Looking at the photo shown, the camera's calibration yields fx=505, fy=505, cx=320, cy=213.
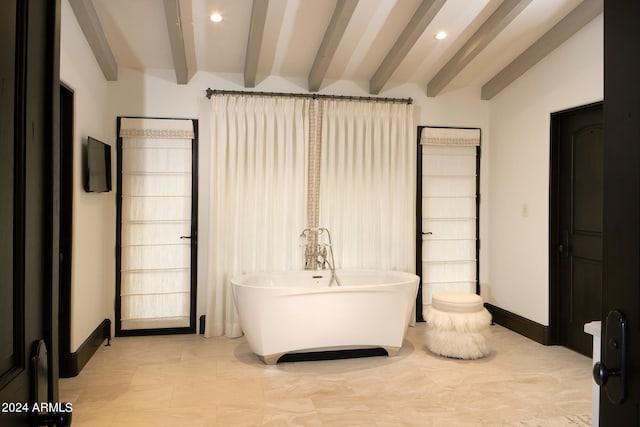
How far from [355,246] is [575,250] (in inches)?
78.8

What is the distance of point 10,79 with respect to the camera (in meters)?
0.74

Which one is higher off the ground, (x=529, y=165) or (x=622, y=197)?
(x=529, y=165)

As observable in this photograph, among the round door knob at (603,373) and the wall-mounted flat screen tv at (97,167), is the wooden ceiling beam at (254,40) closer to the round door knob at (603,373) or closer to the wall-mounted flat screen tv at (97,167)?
the wall-mounted flat screen tv at (97,167)

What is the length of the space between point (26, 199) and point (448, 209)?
500cm

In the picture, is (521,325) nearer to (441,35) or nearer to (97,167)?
(441,35)

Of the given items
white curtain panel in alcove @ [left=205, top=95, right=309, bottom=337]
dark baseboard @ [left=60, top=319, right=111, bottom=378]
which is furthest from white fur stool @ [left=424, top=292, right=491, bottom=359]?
dark baseboard @ [left=60, top=319, right=111, bottom=378]

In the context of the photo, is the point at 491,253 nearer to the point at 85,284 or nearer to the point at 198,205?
the point at 198,205

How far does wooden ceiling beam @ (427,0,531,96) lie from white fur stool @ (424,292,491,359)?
2.14 meters

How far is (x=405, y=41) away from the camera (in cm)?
425

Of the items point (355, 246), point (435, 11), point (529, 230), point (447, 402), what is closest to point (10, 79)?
point (447, 402)

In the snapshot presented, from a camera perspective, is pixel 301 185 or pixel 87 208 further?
pixel 301 185

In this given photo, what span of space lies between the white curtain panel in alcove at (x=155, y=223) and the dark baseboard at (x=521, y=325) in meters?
3.20

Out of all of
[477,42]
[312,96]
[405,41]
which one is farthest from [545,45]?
[312,96]

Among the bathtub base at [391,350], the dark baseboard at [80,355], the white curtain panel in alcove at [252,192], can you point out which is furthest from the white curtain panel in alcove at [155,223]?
the bathtub base at [391,350]
